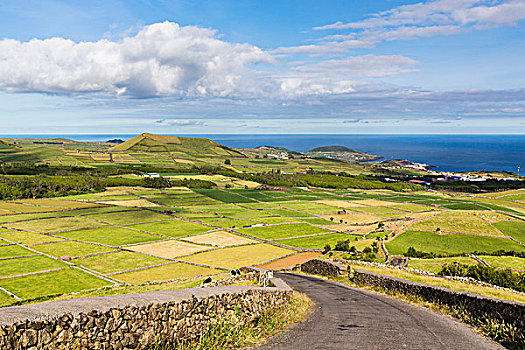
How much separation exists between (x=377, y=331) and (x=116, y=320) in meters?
9.83

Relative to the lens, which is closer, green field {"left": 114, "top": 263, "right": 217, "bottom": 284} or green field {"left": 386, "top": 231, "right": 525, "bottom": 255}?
green field {"left": 114, "top": 263, "right": 217, "bottom": 284}

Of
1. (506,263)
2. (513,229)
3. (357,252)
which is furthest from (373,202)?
(506,263)

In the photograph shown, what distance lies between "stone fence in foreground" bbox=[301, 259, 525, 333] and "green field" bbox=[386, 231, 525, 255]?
130 feet

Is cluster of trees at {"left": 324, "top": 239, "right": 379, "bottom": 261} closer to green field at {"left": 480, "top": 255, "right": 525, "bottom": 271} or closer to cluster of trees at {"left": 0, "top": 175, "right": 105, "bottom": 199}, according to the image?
green field at {"left": 480, "top": 255, "right": 525, "bottom": 271}

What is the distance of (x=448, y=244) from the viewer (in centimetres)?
6769

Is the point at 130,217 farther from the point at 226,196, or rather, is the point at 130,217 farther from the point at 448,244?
the point at 448,244

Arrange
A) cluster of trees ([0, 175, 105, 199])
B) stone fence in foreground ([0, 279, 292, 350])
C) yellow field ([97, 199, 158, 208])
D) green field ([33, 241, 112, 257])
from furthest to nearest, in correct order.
Answer: cluster of trees ([0, 175, 105, 199]) < yellow field ([97, 199, 158, 208]) < green field ([33, 241, 112, 257]) < stone fence in foreground ([0, 279, 292, 350])

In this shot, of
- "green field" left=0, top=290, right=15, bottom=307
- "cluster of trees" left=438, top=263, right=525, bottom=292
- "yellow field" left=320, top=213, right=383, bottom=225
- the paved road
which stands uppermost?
the paved road

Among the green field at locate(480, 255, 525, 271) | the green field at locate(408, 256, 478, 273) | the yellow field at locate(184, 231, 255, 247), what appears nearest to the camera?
the green field at locate(408, 256, 478, 273)

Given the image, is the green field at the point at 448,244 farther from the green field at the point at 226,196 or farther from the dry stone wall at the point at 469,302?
the green field at the point at 226,196

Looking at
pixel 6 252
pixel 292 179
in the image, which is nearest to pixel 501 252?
pixel 6 252

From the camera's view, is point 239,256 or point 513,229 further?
point 513,229

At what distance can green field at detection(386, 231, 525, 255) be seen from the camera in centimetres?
6406

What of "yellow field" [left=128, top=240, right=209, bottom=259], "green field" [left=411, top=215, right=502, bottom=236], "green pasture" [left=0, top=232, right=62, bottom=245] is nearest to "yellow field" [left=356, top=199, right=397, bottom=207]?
"green field" [left=411, top=215, right=502, bottom=236]
